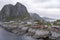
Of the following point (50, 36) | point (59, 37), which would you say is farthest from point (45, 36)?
point (59, 37)

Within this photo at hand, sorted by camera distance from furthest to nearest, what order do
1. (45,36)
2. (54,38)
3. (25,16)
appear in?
(25,16)
(45,36)
(54,38)

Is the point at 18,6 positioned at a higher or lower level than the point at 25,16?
higher

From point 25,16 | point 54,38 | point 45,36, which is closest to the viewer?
point 54,38

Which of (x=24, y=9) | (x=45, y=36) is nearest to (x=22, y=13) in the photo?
(x=24, y=9)

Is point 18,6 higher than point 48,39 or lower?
higher

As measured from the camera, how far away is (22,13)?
640ft

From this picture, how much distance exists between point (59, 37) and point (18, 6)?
15244cm

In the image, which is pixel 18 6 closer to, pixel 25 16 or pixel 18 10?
pixel 18 10

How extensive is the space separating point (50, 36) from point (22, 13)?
14762cm

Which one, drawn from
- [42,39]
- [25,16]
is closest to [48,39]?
[42,39]

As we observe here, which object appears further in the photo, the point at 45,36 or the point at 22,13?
the point at 22,13

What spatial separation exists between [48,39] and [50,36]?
90.9 inches

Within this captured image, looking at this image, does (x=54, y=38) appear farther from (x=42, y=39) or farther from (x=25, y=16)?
(x=25, y=16)

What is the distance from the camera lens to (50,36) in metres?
48.8
